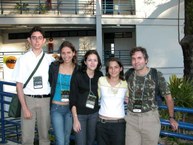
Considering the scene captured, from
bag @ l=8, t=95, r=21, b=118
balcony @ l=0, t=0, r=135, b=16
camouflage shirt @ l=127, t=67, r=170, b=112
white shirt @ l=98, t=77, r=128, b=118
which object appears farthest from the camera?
balcony @ l=0, t=0, r=135, b=16

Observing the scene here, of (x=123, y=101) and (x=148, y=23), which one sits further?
(x=148, y=23)

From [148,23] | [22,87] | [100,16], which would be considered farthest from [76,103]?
[148,23]

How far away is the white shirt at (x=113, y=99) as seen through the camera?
3.63 metres

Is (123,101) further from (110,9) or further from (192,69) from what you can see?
(110,9)

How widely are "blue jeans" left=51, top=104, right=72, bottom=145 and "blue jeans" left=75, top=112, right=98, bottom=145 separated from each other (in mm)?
211

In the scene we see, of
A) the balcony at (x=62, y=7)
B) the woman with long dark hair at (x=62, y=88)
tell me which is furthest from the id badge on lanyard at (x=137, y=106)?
the balcony at (x=62, y=7)

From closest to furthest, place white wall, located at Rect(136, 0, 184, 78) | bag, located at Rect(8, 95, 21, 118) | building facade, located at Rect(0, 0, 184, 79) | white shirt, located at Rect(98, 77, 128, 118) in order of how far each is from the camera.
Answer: white shirt, located at Rect(98, 77, 128, 118) < bag, located at Rect(8, 95, 21, 118) < building facade, located at Rect(0, 0, 184, 79) < white wall, located at Rect(136, 0, 184, 78)

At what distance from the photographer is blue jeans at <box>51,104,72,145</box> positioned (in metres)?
3.91

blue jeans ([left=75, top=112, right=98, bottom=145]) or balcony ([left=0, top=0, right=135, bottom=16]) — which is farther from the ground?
balcony ([left=0, top=0, right=135, bottom=16])

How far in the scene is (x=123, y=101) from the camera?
3.69 meters

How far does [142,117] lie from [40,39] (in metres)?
1.52

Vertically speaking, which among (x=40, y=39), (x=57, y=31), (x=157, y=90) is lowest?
(x=157, y=90)

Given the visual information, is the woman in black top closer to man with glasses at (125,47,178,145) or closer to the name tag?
the name tag

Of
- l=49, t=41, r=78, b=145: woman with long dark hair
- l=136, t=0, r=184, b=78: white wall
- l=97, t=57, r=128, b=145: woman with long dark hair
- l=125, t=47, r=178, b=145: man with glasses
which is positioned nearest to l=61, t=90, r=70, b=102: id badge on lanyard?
l=49, t=41, r=78, b=145: woman with long dark hair
